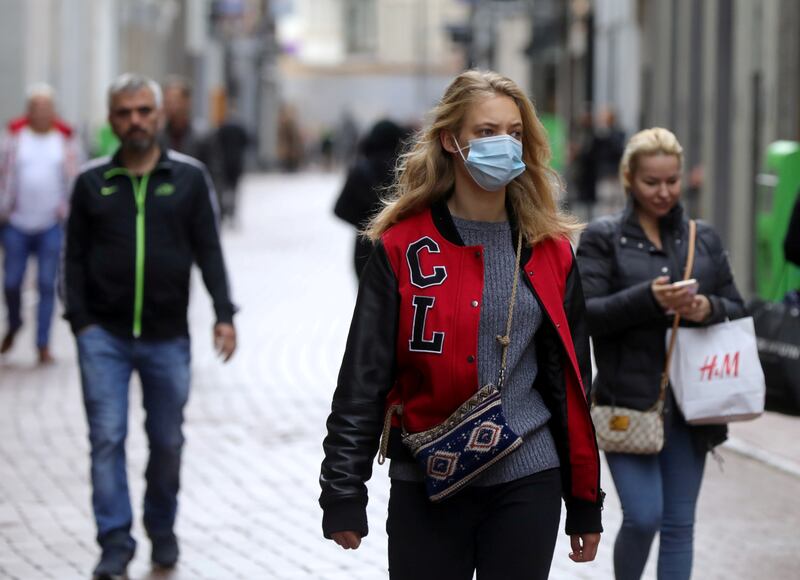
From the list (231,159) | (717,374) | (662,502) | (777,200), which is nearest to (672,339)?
(717,374)

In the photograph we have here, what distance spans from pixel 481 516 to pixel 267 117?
238 ft

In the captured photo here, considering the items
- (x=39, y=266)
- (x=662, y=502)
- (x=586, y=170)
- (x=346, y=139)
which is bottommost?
(x=346, y=139)

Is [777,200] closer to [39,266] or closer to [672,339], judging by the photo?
[39,266]

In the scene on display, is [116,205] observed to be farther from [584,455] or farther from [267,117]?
[267,117]

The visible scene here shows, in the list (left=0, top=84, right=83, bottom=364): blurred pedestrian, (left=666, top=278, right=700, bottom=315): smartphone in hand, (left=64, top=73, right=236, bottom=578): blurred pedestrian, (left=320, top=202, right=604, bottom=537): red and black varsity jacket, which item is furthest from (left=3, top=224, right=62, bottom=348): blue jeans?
(left=320, top=202, right=604, bottom=537): red and black varsity jacket

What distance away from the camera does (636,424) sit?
5625mm

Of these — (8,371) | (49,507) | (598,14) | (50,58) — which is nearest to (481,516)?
(49,507)

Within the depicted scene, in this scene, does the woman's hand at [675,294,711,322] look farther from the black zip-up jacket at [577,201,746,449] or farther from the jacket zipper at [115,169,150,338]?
the jacket zipper at [115,169,150,338]

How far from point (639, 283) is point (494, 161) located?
68.2 inches

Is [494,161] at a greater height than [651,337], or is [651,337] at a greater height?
[494,161]

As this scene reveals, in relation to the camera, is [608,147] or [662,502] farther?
[608,147]

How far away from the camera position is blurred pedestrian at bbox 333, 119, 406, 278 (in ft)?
30.0

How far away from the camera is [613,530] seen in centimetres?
782

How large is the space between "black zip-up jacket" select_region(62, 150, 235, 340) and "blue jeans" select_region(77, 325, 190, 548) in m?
0.07
